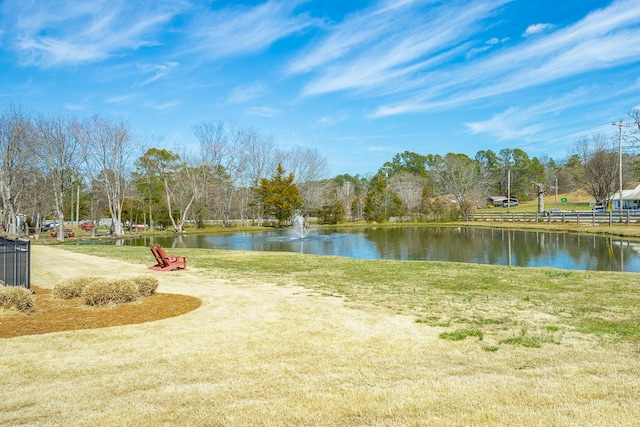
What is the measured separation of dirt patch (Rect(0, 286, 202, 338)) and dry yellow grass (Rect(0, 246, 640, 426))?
45 cm

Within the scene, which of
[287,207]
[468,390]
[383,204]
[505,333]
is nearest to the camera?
[468,390]

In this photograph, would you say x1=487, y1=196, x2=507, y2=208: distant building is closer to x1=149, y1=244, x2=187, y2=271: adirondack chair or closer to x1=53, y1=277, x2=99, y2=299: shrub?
x1=149, y1=244, x2=187, y2=271: adirondack chair

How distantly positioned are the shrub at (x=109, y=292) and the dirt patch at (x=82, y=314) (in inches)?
5.4

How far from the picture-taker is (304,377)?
15.0ft

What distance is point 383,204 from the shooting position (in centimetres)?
6341

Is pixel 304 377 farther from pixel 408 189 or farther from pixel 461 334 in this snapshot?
pixel 408 189

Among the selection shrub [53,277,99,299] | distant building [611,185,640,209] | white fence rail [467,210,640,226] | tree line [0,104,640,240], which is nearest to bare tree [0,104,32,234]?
tree line [0,104,640,240]

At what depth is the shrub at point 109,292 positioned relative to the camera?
26.1 ft

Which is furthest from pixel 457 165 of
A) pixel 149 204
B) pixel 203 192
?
pixel 149 204

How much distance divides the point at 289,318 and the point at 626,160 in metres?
79.7

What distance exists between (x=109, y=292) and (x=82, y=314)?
0.67 meters

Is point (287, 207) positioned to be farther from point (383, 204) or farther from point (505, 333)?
point (505, 333)

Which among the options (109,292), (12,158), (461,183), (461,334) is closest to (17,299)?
(109,292)

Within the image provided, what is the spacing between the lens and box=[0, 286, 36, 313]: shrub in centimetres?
720
